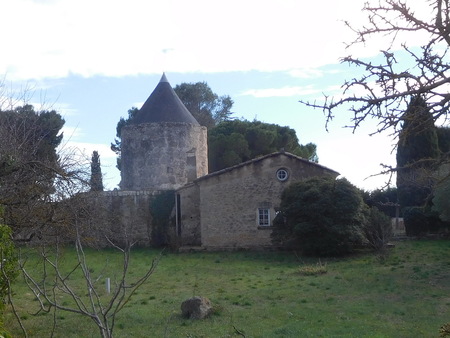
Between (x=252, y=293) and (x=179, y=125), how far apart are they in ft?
66.7

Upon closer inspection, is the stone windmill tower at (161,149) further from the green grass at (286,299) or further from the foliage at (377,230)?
the foliage at (377,230)

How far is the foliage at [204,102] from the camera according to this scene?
58844 millimetres

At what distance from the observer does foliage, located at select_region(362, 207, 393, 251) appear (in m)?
24.5

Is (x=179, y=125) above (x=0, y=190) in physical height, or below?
above

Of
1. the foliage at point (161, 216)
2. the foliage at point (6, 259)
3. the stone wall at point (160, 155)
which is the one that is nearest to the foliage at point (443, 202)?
the foliage at point (161, 216)

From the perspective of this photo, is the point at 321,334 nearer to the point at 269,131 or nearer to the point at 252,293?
the point at 252,293

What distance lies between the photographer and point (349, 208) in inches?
1039

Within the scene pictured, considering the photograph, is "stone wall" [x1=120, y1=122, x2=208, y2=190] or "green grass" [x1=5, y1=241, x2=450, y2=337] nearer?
"green grass" [x1=5, y1=241, x2=450, y2=337]

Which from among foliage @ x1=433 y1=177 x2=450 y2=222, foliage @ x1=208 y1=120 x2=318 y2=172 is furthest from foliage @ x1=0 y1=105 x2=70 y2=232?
foliage @ x1=208 y1=120 x2=318 y2=172

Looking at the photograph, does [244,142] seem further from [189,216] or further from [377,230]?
[377,230]

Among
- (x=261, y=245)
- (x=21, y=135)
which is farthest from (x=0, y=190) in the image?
(x=261, y=245)

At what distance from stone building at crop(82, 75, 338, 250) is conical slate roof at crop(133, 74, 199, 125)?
0.19 ft

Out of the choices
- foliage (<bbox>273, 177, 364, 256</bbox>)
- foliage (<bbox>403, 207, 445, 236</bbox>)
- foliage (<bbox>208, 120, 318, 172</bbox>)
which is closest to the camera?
foliage (<bbox>273, 177, 364, 256</bbox>)

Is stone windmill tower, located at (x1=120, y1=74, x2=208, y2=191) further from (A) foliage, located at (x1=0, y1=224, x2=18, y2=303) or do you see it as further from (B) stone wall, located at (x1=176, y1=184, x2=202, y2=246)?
(A) foliage, located at (x1=0, y1=224, x2=18, y2=303)
